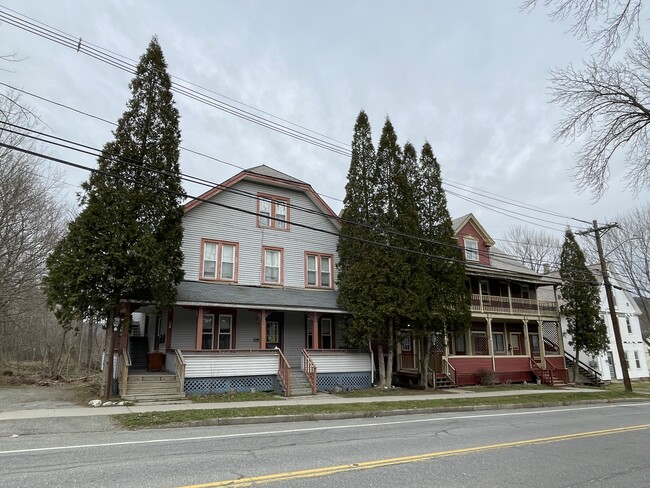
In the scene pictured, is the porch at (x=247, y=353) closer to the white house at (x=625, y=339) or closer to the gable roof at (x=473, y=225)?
the gable roof at (x=473, y=225)

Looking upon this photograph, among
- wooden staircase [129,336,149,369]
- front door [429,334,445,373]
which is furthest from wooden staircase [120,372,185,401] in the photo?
front door [429,334,445,373]

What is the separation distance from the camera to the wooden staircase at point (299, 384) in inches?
703

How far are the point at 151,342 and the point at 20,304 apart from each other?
33.8ft

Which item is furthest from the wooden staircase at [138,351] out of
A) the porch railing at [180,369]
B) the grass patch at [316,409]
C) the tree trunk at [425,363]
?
the tree trunk at [425,363]

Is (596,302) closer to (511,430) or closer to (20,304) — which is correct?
(511,430)

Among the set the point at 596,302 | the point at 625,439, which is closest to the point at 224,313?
the point at 625,439

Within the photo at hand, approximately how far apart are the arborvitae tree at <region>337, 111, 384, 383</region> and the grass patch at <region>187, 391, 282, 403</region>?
17.2 feet

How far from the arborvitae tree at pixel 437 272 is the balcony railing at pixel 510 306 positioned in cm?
408

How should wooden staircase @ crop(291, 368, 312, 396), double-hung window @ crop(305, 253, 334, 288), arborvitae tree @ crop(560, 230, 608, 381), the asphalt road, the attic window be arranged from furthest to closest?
the attic window → arborvitae tree @ crop(560, 230, 608, 381) → double-hung window @ crop(305, 253, 334, 288) → wooden staircase @ crop(291, 368, 312, 396) → the asphalt road

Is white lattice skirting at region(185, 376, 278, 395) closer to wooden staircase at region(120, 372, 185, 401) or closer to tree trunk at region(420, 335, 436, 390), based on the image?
wooden staircase at region(120, 372, 185, 401)

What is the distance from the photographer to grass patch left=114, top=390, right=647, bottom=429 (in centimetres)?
1064

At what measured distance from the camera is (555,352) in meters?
31.0

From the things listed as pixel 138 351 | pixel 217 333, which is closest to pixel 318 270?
pixel 217 333

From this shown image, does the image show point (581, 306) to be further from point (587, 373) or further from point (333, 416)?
point (333, 416)
